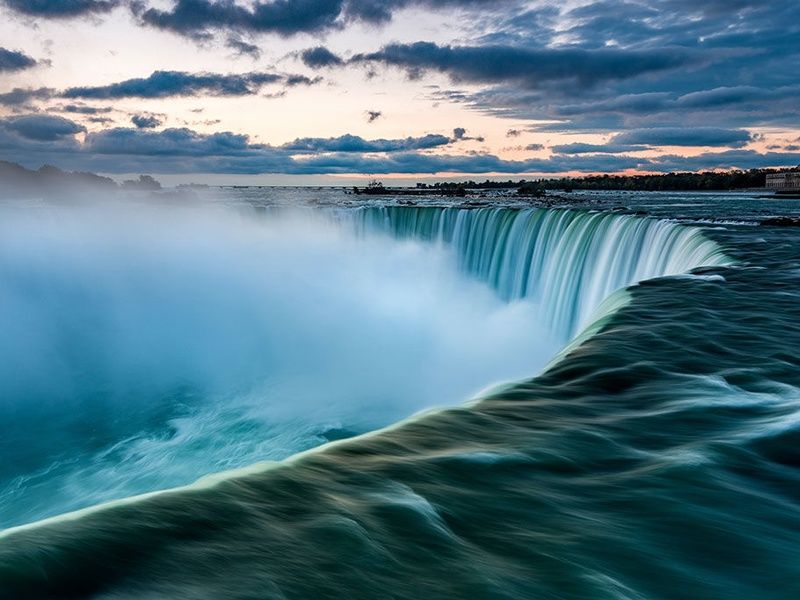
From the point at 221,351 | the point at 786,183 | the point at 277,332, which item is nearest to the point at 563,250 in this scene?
the point at 277,332

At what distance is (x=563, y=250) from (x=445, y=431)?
19.3 m

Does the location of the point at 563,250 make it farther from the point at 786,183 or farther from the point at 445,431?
the point at 786,183

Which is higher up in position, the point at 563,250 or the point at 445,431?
the point at 563,250

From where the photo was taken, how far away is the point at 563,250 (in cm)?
2283

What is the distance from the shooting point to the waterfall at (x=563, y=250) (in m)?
16.7

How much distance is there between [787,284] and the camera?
11000mm

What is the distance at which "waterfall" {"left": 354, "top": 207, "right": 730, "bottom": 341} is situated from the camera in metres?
16.7

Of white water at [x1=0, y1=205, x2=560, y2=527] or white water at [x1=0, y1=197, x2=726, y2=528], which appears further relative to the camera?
white water at [x1=0, y1=197, x2=726, y2=528]

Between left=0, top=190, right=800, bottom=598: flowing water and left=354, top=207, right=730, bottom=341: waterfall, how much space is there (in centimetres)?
13

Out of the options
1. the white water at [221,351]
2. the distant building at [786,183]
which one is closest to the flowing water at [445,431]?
the white water at [221,351]

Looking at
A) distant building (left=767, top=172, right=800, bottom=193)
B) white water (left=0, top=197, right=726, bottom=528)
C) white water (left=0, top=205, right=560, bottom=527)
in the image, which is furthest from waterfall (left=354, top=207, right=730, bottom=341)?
distant building (left=767, top=172, right=800, bottom=193)

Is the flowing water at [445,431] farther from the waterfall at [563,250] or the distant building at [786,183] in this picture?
the distant building at [786,183]

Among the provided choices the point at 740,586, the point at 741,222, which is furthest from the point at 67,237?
the point at 740,586

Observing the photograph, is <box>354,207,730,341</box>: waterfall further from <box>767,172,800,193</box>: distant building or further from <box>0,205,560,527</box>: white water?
<box>767,172,800,193</box>: distant building
